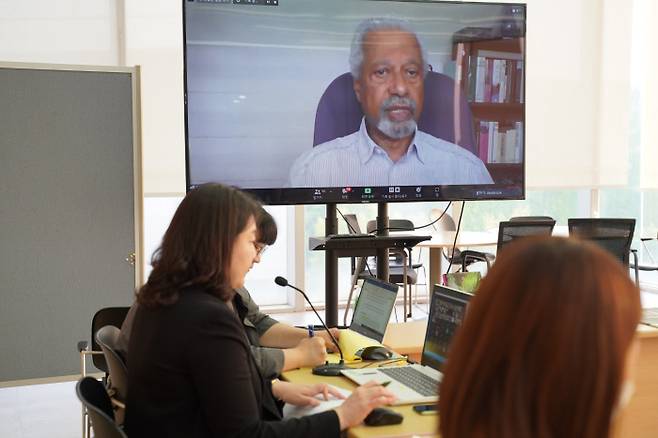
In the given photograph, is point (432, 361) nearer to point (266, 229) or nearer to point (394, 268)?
point (266, 229)

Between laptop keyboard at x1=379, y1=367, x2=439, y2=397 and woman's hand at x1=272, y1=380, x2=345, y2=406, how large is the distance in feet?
0.74

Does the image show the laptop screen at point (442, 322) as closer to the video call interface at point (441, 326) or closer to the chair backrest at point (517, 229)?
the video call interface at point (441, 326)

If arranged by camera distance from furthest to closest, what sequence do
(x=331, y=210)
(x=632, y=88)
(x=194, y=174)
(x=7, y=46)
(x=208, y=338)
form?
(x=632, y=88) → (x=7, y=46) → (x=331, y=210) → (x=194, y=174) → (x=208, y=338)

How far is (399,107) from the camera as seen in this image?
4.70 metres

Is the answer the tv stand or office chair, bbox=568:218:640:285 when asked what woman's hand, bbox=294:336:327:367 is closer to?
the tv stand

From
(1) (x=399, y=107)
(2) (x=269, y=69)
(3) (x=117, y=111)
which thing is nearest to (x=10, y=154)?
(3) (x=117, y=111)

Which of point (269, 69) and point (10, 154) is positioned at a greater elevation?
point (269, 69)

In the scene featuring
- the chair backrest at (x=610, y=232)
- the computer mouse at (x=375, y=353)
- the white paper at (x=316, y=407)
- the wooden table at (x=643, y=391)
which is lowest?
the wooden table at (x=643, y=391)

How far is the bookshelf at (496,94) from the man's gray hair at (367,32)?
23 cm

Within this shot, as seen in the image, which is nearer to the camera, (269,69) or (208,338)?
(208,338)

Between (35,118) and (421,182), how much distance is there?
2.09m

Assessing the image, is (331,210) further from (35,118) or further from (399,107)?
(35,118)

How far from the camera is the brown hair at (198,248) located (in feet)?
7.65

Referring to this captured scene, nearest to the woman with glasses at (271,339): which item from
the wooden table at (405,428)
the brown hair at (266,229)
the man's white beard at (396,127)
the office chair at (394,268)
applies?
the brown hair at (266,229)
